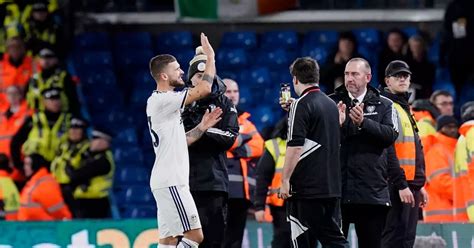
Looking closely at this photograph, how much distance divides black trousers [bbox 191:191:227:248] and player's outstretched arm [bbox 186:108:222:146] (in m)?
0.47

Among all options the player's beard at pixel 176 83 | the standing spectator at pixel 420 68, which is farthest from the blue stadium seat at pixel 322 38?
the player's beard at pixel 176 83

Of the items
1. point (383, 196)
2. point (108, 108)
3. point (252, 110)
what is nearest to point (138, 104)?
point (108, 108)

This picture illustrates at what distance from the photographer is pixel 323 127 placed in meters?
10.6

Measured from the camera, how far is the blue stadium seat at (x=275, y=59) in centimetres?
1859

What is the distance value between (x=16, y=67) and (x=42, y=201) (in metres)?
3.34

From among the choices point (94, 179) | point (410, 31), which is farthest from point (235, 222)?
point (410, 31)

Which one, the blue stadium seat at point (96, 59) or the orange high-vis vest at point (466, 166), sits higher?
the blue stadium seat at point (96, 59)

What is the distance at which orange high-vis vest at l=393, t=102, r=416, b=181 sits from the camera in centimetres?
1179

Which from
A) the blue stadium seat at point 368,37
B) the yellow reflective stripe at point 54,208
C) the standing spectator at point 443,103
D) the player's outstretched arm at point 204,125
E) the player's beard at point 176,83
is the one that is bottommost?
the yellow reflective stripe at point 54,208

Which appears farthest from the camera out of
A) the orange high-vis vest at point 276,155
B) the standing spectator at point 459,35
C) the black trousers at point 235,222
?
the standing spectator at point 459,35

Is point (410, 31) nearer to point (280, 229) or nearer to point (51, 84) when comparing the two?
point (51, 84)

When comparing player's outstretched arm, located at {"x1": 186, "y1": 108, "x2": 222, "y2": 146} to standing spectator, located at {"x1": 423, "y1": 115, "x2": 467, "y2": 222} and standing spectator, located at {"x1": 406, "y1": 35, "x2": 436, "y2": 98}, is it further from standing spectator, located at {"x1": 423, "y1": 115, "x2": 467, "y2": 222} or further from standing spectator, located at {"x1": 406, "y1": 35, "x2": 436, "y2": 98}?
standing spectator, located at {"x1": 406, "y1": 35, "x2": 436, "y2": 98}

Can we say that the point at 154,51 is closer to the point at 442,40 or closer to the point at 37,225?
the point at 442,40

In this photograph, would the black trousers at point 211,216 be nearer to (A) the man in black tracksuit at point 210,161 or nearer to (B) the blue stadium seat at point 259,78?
(A) the man in black tracksuit at point 210,161
